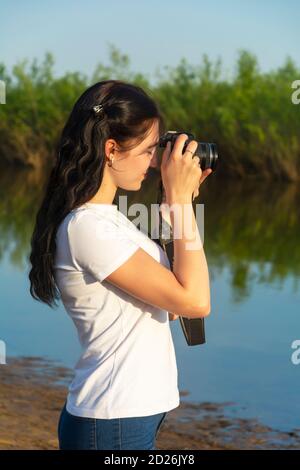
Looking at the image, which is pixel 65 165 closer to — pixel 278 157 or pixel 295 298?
pixel 295 298

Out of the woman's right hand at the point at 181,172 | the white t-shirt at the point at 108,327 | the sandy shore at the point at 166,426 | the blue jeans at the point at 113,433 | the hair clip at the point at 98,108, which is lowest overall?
the sandy shore at the point at 166,426

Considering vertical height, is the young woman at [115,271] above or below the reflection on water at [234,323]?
above

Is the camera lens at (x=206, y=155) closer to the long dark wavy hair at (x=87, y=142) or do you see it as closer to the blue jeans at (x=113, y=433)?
the long dark wavy hair at (x=87, y=142)

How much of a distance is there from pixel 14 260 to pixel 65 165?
8065mm

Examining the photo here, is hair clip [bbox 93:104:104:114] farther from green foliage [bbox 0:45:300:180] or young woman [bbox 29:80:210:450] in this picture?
green foliage [bbox 0:45:300:180]

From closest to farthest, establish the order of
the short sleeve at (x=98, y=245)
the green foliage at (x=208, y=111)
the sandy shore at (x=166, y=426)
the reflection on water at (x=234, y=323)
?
1. the short sleeve at (x=98, y=245)
2. the sandy shore at (x=166, y=426)
3. the reflection on water at (x=234, y=323)
4. the green foliage at (x=208, y=111)

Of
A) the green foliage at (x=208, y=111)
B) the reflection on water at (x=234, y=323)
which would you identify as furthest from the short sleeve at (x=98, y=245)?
the green foliage at (x=208, y=111)

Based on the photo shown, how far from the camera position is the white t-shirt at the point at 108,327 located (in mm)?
1812

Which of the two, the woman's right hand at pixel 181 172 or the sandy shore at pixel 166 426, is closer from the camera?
the woman's right hand at pixel 181 172

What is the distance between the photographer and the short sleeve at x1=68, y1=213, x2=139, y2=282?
5.93ft

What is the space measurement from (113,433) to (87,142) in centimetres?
57

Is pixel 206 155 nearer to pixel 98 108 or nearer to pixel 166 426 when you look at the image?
pixel 98 108

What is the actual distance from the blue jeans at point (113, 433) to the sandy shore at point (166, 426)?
2.26m

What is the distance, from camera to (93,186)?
1871mm
